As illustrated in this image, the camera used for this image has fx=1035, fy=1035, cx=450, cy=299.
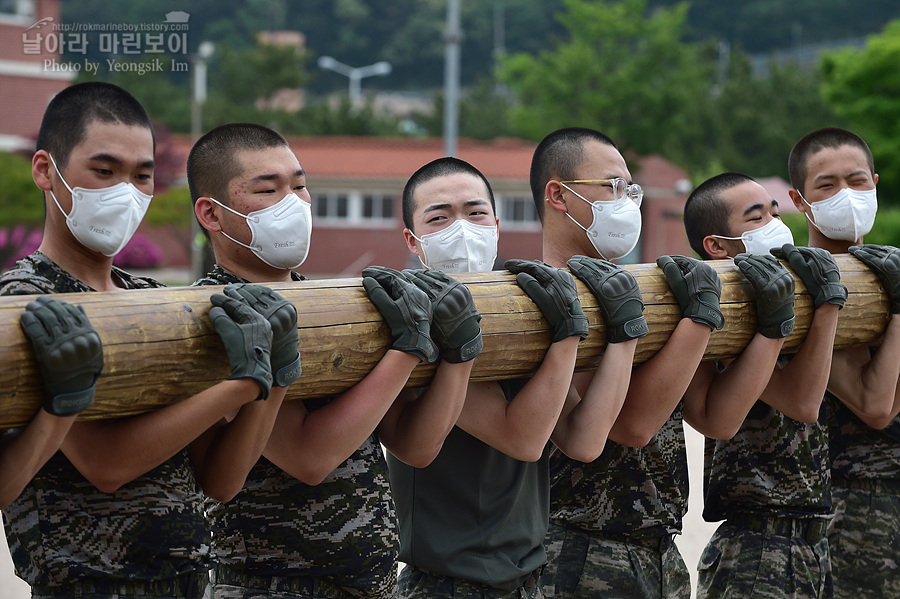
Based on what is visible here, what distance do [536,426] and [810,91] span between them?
44.6 meters

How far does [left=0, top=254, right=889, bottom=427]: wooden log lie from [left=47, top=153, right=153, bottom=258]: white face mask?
0.38 metres

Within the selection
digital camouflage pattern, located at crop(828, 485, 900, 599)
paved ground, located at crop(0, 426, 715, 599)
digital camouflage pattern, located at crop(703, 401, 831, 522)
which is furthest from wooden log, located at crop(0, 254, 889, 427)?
paved ground, located at crop(0, 426, 715, 599)

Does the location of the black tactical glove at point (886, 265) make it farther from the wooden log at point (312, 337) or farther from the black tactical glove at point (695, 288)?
the black tactical glove at point (695, 288)

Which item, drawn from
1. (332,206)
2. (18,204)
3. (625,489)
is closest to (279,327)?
(625,489)

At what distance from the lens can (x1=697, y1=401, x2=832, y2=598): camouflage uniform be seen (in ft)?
12.2

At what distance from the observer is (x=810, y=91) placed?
144 ft

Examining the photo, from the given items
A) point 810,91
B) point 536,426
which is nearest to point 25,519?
point 536,426

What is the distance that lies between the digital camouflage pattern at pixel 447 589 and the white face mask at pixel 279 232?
101 cm

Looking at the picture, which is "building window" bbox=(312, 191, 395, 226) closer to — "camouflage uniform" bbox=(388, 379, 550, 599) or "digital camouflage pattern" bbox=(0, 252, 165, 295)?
"camouflage uniform" bbox=(388, 379, 550, 599)

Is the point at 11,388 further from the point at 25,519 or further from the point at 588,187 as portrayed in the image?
the point at 588,187

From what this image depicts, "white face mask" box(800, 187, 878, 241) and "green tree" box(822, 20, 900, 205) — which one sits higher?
"green tree" box(822, 20, 900, 205)

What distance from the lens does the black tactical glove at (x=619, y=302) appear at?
2.96 metres

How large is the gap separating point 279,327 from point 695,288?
1.42 m

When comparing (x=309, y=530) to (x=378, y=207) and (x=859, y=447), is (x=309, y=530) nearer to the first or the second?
(x=859, y=447)
